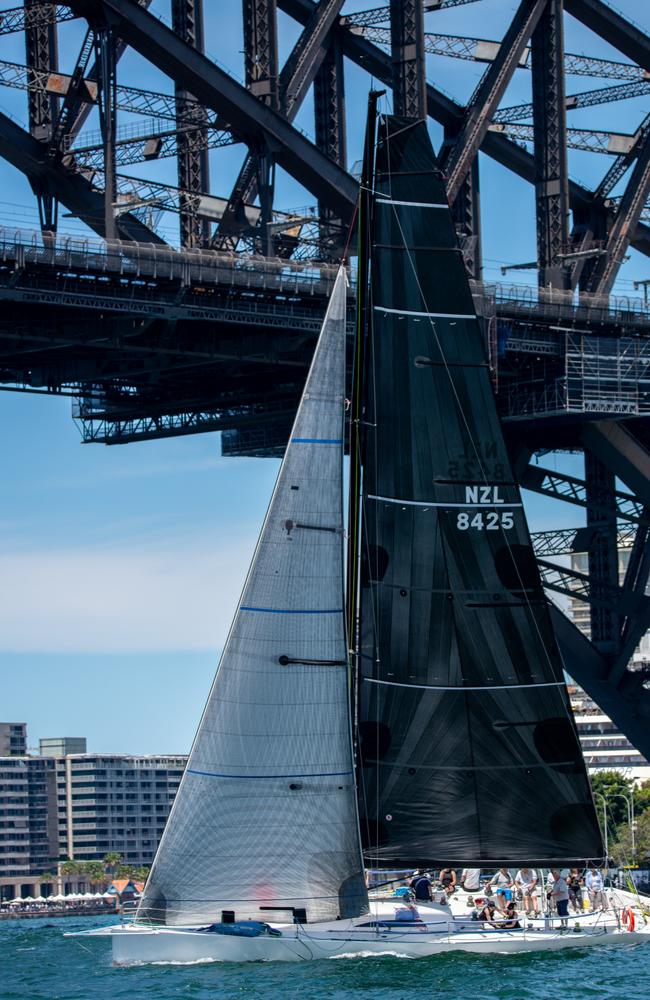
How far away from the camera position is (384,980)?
30.1 m

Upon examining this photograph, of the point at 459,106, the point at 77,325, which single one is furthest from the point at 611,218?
the point at 77,325

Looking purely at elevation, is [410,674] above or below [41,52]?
below

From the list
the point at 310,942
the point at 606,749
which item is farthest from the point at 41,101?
the point at 606,749

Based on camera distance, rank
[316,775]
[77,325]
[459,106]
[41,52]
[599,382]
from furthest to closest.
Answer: [459,106]
[599,382]
[41,52]
[77,325]
[316,775]

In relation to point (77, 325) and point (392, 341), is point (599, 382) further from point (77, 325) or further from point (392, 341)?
point (392, 341)

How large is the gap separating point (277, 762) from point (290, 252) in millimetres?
35063

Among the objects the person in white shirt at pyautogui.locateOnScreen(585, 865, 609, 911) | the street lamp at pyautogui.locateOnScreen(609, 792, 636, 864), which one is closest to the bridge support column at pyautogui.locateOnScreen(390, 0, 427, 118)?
the person in white shirt at pyautogui.locateOnScreen(585, 865, 609, 911)

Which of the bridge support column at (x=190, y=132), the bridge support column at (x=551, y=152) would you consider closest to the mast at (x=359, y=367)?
the bridge support column at (x=190, y=132)

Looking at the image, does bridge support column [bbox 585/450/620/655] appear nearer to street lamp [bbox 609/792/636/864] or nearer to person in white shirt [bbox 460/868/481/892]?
person in white shirt [bbox 460/868/481/892]

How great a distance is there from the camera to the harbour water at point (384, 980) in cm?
2912

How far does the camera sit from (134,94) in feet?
190

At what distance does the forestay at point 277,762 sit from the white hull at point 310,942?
16.0 inches

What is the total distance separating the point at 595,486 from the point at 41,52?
25110 mm

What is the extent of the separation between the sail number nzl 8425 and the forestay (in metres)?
2.77
